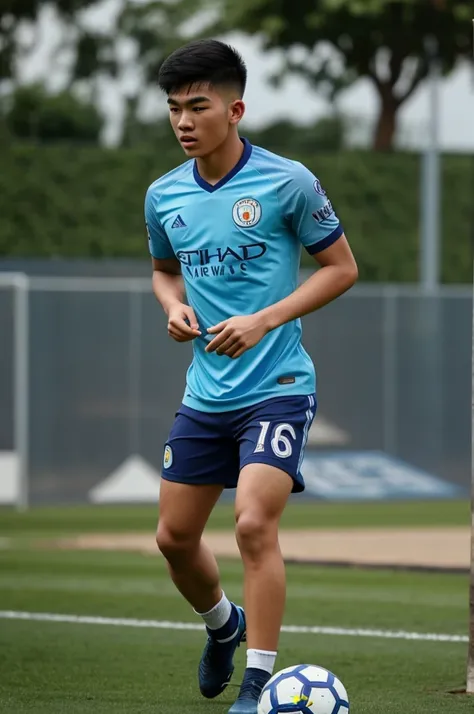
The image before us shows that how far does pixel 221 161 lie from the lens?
5.73 meters

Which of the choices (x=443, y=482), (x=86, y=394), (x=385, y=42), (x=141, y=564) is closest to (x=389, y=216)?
(x=385, y=42)

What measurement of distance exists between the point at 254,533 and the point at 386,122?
3218 centimetres

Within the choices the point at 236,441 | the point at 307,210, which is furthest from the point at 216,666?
the point at 307,210

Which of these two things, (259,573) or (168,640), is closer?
(259,573)

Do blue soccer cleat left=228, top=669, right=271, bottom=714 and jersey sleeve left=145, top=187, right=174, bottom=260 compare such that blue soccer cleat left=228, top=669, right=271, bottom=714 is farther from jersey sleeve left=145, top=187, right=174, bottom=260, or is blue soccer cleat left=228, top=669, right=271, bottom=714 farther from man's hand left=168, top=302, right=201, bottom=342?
jersey sleeve left=145, top=187, right=174, bottom=260

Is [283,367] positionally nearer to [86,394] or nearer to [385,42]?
[86,394]

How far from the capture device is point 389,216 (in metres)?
35.2

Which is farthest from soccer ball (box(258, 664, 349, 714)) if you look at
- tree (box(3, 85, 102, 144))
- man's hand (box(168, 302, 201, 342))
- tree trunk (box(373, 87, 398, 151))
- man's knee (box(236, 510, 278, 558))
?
tree trunk (box(373, 87, 398, 151))

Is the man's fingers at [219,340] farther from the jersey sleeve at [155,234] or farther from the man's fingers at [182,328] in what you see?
the jersey sleeve at [155,234]

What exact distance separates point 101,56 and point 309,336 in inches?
676

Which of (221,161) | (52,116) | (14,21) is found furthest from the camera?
(52,116)

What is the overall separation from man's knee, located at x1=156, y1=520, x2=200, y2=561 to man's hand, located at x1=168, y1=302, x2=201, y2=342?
26.8 inches

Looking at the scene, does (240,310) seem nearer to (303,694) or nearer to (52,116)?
(303,694)

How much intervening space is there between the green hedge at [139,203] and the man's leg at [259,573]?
89.6 feet
